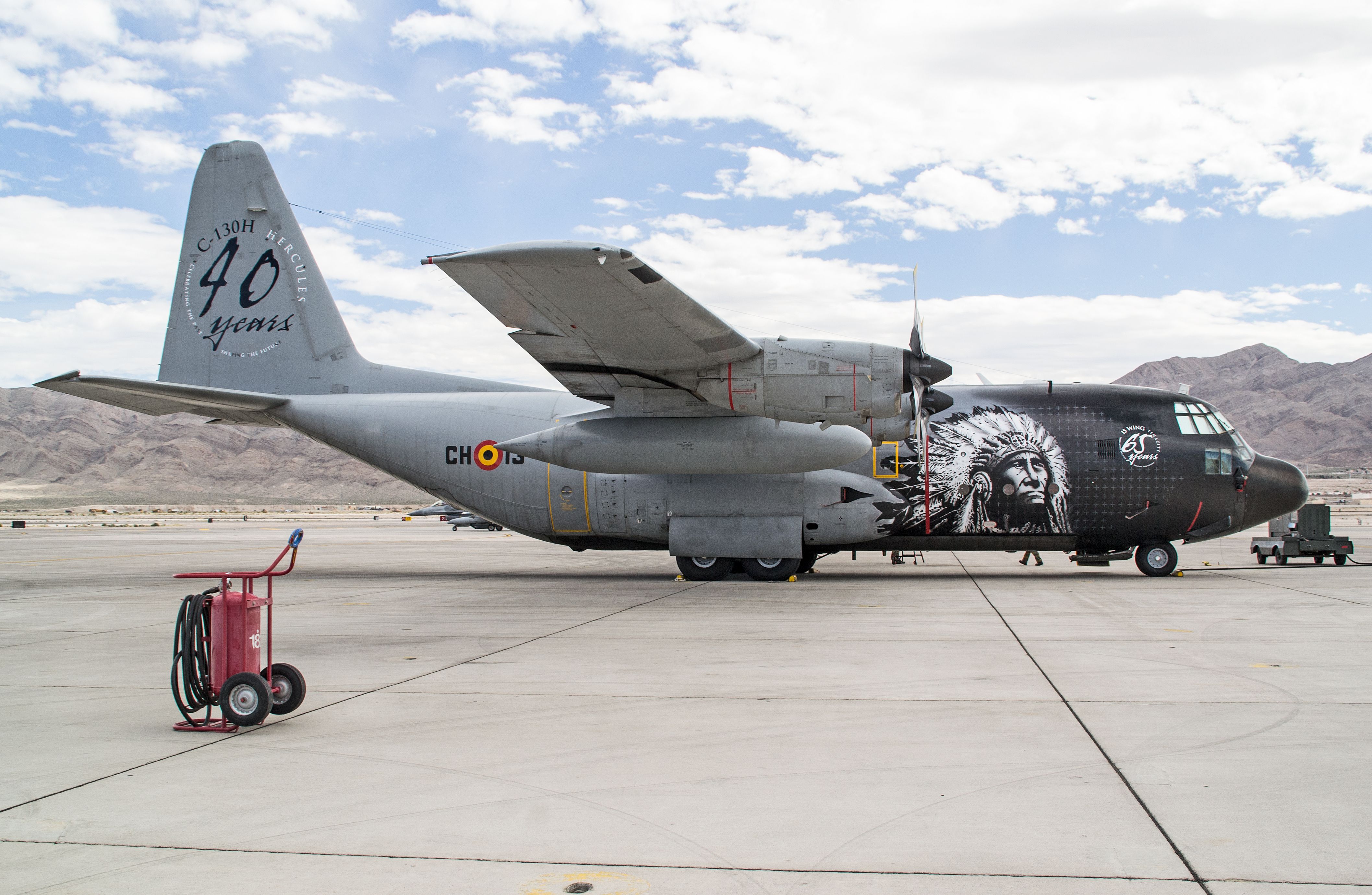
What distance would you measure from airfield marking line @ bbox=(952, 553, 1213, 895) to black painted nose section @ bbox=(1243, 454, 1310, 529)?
9.35 metres

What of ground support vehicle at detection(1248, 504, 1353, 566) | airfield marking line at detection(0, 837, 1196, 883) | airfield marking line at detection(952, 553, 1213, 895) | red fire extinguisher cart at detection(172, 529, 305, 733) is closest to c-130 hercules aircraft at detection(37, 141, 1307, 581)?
ground support vehicle at detection(1248, 504, 1353, 566)

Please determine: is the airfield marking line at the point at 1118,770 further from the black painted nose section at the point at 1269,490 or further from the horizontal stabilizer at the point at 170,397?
the horizontal stabilizer at the point at 170,397

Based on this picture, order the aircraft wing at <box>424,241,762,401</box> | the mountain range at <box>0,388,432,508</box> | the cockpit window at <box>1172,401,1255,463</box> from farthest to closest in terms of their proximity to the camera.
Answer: the mountain range at <box>0,388,432,508</box>, the cockpit window at <box>1172,401,1255,463</box>, the aircraft wing at <box>424,241,762,401</box>

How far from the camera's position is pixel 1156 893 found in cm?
364

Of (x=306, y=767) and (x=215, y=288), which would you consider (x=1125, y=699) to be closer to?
(x=306, y=767)

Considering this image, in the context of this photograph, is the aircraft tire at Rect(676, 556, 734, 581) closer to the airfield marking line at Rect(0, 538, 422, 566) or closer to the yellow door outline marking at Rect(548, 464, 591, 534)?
the yellow door outline marking at Rect(548, 464, 591, 534)

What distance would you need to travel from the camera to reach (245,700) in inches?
253

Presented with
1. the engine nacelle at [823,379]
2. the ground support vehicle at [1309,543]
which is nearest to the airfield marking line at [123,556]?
the engine nacelle at [823,379]

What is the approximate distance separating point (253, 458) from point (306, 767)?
173338 mm

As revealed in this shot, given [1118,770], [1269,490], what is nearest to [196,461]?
[1269,490]

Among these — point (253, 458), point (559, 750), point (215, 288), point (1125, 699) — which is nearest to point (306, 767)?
point (559, 750)

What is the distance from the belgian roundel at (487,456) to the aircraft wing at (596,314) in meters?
3.11

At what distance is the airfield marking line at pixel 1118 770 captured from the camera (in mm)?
3875

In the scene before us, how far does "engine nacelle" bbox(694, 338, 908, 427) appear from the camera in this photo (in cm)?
1390
